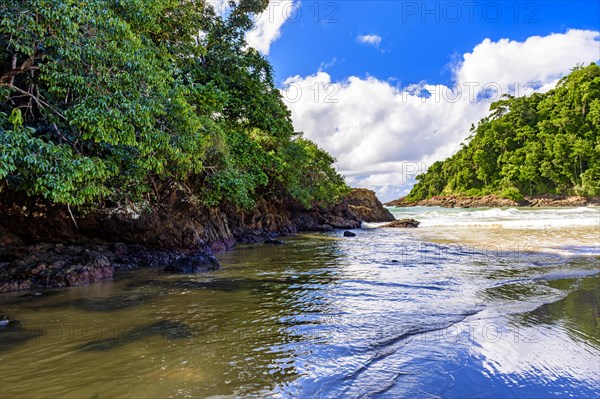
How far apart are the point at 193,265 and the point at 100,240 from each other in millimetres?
3939

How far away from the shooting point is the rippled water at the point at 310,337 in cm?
329

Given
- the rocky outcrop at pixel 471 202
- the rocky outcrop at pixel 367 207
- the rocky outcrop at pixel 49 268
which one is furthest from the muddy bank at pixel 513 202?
the rocky outcrop at pixel 49 268

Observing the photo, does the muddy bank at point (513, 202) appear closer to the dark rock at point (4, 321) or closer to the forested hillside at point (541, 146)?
the forested hillside at point (541, 146)

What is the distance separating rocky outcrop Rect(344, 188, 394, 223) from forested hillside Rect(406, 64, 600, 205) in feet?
133

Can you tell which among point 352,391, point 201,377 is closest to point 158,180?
point 201,377

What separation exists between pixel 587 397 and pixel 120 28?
845 cm

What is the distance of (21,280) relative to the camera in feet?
25.5

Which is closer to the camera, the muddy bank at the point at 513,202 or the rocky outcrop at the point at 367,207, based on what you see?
the rocky outcrop at the point at 367,207

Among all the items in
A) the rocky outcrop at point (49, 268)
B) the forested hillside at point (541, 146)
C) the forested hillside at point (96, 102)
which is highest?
the forested hillside at point (541, 146)

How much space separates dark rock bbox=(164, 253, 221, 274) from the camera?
9.67 meters

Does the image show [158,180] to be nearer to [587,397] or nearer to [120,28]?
[120,28]

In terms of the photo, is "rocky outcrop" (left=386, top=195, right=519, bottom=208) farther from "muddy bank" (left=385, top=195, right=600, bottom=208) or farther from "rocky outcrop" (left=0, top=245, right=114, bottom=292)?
"rocky outcrop" (left=0, top=245, right=114, bottom=292)

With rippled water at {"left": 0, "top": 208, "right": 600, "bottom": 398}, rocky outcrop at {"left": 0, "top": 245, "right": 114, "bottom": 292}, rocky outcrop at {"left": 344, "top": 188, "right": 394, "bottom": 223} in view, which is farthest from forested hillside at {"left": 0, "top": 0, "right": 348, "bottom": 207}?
rocky outcrop at {"left": 344, "top": 188, "right": 394, "bottom": 223}

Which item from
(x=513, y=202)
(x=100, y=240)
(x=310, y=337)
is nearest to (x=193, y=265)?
(x=100, y=240)
